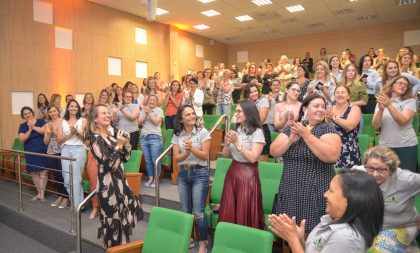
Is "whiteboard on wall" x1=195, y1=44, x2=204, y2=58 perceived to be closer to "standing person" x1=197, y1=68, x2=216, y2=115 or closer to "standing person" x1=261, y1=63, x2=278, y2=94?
"standing person" x1=261, y1=63, x2=278, y2=94

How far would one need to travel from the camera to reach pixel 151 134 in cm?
475

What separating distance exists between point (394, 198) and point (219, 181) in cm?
159

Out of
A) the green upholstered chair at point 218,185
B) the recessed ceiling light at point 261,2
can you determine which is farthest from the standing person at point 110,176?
the recessed ceiling light at point 261,2

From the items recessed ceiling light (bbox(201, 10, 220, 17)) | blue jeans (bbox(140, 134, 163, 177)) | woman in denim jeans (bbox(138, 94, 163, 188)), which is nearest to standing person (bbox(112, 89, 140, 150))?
woman in denim jeans (bbox(138, 94, 163, 188))

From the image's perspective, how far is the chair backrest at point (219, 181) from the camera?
10.7 feet

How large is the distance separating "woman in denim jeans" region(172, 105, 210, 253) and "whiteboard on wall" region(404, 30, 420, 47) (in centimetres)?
1199

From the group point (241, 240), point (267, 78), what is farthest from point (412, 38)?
point (241, 240)

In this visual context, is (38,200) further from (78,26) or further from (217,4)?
(217,4)

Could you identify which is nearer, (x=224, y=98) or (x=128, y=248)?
(x=128, y=248)

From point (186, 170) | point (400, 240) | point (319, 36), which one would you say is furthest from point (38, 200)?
point (319, 36)

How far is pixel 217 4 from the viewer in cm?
958

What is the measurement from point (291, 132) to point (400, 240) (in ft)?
3.16

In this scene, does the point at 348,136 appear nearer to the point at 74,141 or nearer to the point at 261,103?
the point at 261,103

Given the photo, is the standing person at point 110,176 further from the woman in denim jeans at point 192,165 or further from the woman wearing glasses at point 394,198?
the woman wearing glasses at point 394,198
